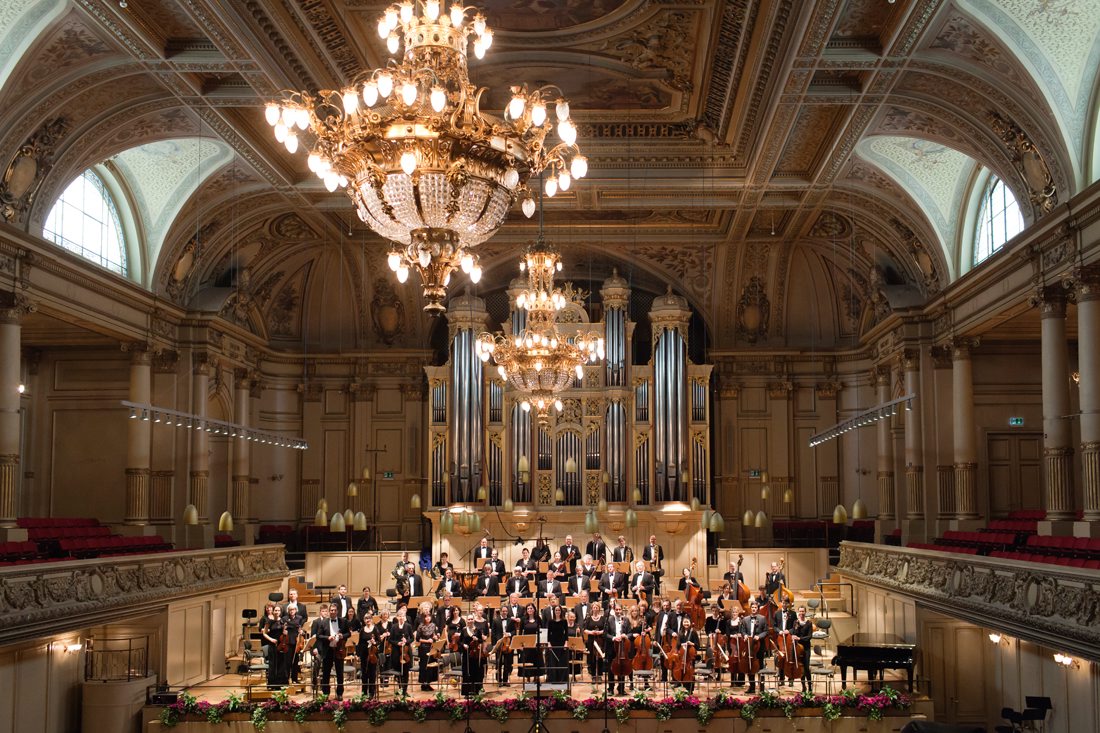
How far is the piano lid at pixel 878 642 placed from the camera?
49.1 ft

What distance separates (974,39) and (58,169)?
11680 millimetres

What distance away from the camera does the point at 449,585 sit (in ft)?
58.7

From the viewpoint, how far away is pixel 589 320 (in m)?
23.6

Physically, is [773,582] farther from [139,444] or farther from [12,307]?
[12,307]

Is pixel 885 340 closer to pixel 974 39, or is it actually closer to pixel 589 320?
pixel 589 320

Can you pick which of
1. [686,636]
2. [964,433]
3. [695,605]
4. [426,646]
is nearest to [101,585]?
[426,646]

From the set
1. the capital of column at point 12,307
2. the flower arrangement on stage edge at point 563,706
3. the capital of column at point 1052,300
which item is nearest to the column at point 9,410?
the capital of column at point 12,307

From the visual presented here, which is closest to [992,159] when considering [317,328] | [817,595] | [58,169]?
[817,595]

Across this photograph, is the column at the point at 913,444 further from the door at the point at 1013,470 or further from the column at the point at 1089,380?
the column at the point at 1089,380

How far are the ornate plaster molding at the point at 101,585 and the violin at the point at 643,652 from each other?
6.53 metres

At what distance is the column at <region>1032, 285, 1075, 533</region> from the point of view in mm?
14727

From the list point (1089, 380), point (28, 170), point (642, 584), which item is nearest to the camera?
point (1089, 380)

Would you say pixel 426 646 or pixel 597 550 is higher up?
pixel 597 550

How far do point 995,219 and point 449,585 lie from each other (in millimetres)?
9949
